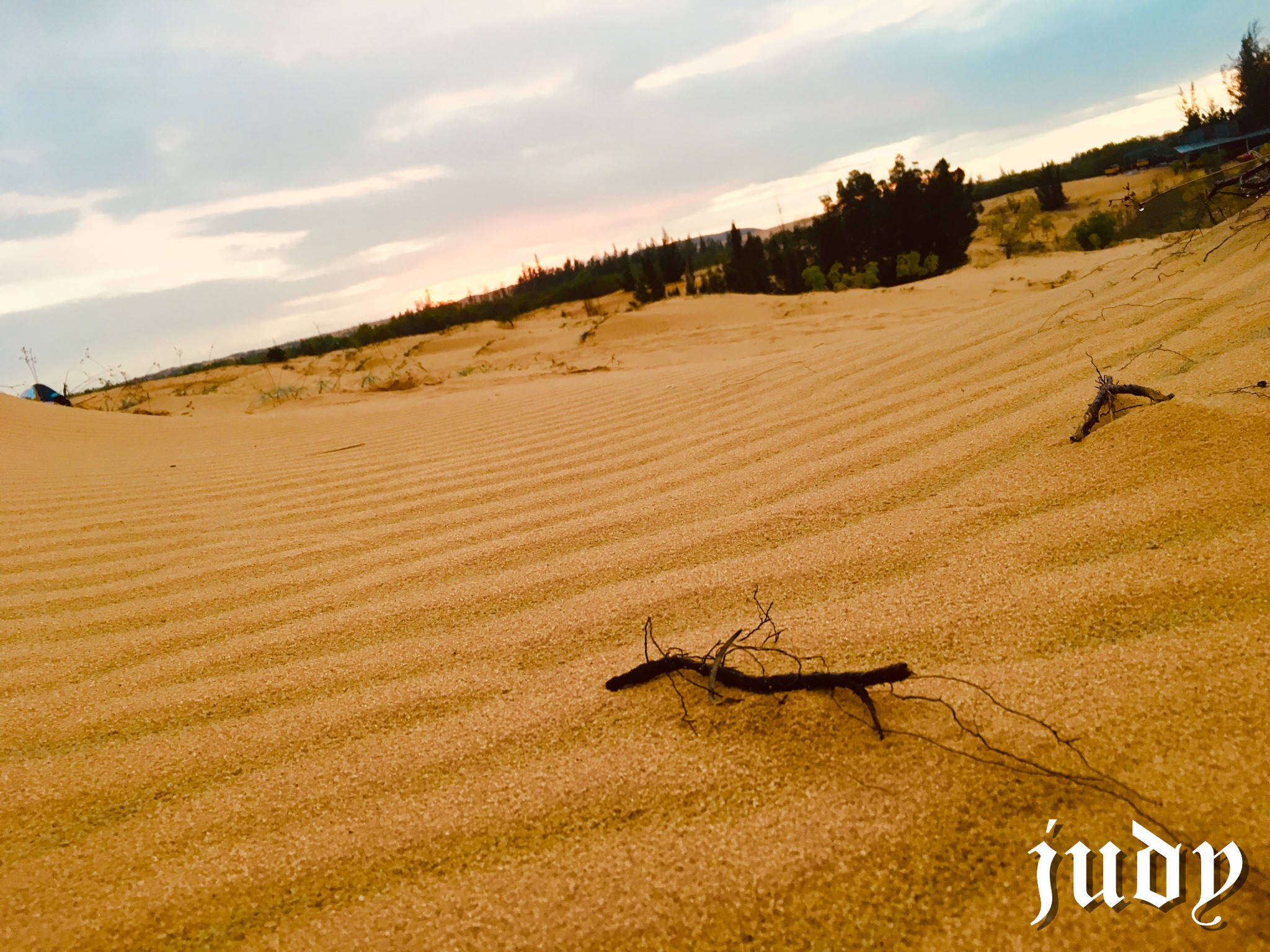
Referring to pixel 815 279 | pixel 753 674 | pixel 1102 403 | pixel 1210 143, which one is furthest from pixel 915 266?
pixel 753 674

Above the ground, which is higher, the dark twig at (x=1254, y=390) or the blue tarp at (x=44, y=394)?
the blue tarp at (x=44, y=394)

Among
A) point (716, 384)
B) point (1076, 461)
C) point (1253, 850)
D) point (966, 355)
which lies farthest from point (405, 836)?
point (716, 384)

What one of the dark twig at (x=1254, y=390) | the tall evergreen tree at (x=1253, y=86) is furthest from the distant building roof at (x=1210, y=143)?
the dark twig at (x=1254, y=390)

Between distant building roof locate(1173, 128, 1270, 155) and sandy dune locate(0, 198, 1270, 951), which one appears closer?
sandy dune locate(0, 198, 1270, 951)

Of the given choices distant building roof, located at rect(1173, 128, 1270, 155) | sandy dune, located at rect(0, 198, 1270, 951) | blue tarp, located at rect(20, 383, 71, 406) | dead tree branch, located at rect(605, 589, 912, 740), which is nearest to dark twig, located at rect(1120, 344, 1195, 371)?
sandy dune, located at rect(0, 198, 1270, 951)

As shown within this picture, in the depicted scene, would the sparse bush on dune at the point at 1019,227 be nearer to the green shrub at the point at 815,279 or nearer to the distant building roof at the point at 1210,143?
the distant building roof at the point at 1210,143

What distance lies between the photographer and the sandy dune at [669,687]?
2.31 ft

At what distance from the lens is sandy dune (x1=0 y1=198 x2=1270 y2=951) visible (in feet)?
2.31

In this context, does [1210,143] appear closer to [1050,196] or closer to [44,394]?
[1050,196]

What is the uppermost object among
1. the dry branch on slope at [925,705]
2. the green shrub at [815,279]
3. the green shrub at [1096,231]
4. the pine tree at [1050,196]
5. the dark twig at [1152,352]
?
the pine tree at [1050,196]

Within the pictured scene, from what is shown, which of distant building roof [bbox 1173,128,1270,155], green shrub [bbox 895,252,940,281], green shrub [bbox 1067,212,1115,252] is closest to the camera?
distant building roof [bbox 1173,128,1270,155]

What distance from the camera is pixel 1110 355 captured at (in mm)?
1938

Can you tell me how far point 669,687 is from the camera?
3.34 ft

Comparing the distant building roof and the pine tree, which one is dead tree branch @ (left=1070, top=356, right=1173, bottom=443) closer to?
the distant building roof
